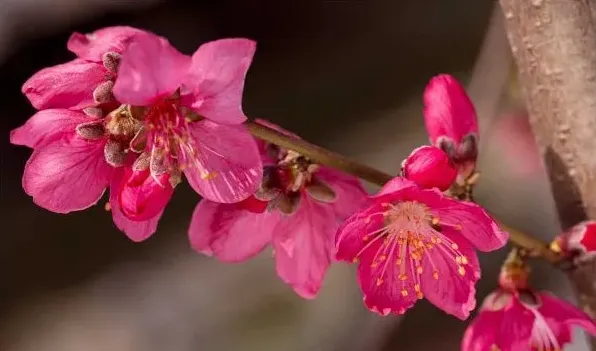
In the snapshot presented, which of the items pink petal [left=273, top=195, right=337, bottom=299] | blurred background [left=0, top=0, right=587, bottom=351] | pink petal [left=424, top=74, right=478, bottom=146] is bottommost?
blurred background [left=0, top=0, right=587, bottom=351]

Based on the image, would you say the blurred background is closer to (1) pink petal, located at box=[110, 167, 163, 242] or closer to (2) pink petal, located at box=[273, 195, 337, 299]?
(2) pink petal, located at box=[273, 195, 337, 299]

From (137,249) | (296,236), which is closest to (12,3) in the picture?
(137,249)

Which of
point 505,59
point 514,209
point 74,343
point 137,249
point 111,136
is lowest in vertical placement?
point 74,343

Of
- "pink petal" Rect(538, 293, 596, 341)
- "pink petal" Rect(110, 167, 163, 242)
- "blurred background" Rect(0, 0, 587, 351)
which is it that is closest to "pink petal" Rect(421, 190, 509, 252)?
"pink petal" Rect(538, 293, 596, 341)

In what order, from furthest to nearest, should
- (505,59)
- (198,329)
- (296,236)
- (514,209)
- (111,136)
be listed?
1. (198,329)
2. (514,209)
3. (505,59)
4. (296,236)
5. (111,136)

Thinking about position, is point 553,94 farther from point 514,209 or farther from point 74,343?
point 74,343

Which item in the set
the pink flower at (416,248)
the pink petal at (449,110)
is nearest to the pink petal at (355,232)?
the pink flower at (416,248)
